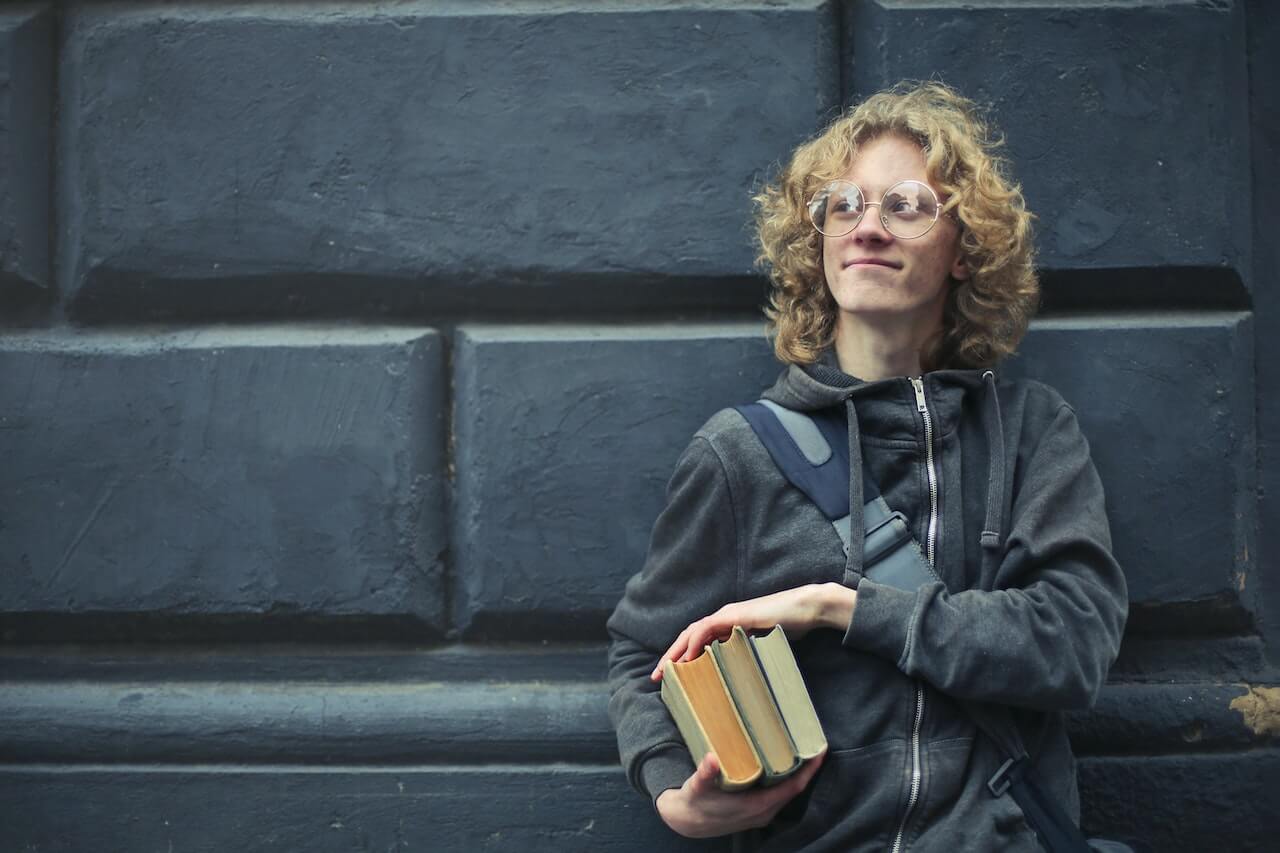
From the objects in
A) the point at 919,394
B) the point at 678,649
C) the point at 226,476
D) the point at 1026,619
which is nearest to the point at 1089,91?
the point at 919,394

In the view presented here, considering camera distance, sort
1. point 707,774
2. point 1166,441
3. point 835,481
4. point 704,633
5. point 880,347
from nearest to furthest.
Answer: point 707,774 → point 704,633 → point 835,481 → point 880,347 → point 1166,441

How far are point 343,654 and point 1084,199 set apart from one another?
158cm

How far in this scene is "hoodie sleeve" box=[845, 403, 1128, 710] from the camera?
5.30 ft

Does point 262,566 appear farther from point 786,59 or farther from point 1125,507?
point 1125,507

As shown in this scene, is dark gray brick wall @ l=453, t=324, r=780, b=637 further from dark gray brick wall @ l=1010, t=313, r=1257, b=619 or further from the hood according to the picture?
dark gray brick wall @ l=1010, t=313, r=1257, b=619

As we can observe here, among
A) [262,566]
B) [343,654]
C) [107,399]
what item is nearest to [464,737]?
[343,654]

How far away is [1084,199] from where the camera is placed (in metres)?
2.18

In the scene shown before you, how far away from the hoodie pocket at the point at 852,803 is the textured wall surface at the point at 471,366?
20.1 inches

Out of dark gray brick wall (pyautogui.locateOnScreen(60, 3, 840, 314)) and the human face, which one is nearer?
the human face

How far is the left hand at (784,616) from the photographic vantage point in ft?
5.41

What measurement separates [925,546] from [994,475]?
0.49 feet

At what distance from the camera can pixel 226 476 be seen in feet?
7.21

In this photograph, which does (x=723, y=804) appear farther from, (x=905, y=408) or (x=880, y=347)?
(x=880, y=347)

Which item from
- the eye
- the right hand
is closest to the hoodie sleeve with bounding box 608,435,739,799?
the right hand
